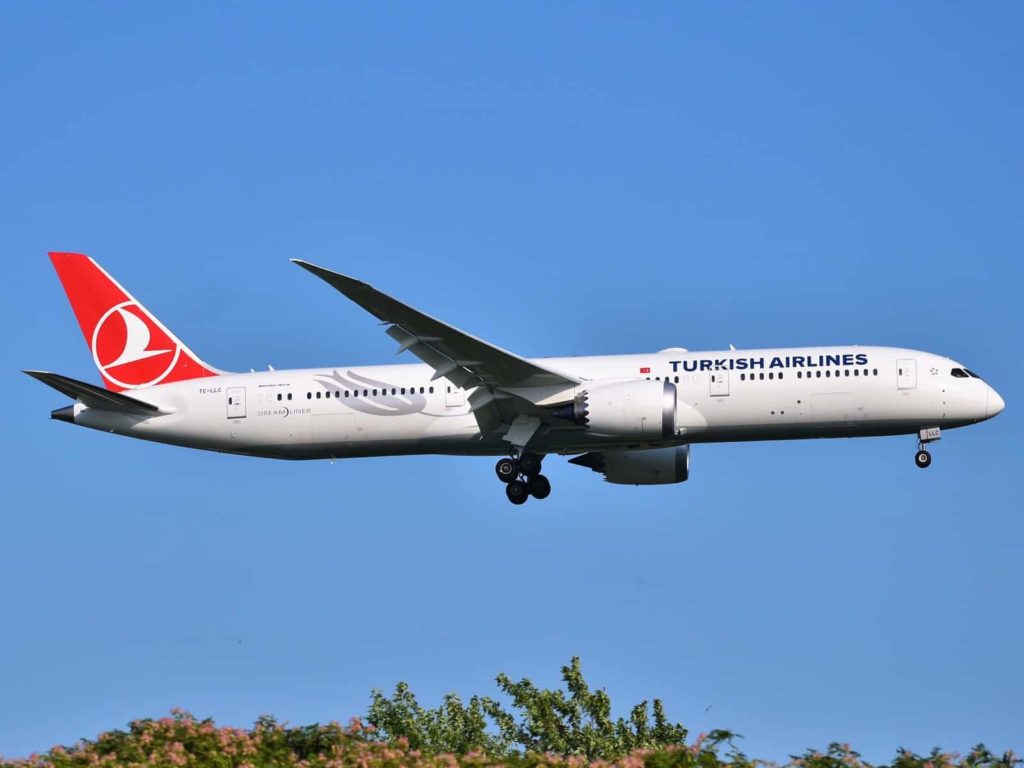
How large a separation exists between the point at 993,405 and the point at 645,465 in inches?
380

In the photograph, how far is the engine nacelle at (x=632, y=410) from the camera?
36969 mm

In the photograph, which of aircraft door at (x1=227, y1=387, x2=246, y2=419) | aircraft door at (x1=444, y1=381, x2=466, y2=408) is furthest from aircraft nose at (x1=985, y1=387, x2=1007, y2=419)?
aircraft door at (x1=227, y1=387, x2=246, y2=419)

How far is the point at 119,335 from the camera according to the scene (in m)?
43.7

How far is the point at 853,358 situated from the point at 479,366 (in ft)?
30.9

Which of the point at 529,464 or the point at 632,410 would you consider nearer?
the point at 632,410

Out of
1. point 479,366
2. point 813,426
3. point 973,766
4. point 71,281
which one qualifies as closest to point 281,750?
point 973,766

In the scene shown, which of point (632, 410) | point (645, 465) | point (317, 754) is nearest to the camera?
point (317, 754)

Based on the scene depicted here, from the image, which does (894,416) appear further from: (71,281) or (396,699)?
(71,281)

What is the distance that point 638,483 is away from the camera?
141 ft

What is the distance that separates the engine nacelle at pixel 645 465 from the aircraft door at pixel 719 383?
4.57m

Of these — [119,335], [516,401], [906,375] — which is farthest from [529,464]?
[119,335]

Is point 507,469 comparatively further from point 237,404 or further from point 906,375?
point 906,375

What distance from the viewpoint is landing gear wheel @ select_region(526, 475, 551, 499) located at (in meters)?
40.8

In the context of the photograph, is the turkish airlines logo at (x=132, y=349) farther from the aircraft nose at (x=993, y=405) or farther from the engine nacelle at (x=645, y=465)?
the aircraft nose at (x=993, y=405)
